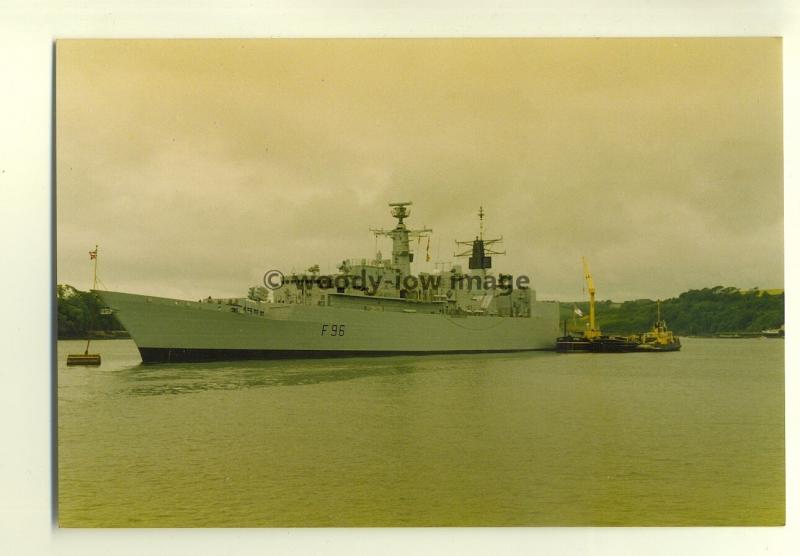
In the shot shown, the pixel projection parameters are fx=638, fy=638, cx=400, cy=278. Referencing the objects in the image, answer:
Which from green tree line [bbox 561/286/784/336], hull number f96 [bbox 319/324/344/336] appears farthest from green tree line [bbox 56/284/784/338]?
hull number f96 [bbox 319/324/344/336]

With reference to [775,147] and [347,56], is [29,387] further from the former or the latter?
[775,147]

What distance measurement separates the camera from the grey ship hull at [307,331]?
3432mm

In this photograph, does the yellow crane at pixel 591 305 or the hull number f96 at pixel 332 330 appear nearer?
the yellow crane at pixel 591 305

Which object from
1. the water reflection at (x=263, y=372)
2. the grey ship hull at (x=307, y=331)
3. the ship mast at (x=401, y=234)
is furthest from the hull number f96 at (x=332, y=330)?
the ship mast at (x=401, y=234)

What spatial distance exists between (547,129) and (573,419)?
4.53 ft

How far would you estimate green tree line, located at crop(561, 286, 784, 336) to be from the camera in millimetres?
2891

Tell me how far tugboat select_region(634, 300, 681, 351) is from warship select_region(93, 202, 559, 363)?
0.46 meters

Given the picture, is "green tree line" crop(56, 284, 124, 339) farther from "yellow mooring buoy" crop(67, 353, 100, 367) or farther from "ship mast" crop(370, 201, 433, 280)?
"ship mast" crop(370, 201, 433, 280)

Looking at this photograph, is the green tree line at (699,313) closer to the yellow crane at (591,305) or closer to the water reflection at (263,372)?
the yellow crane at (591,305)

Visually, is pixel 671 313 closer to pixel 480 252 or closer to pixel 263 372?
pixel 480 252

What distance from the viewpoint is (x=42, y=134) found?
290 centimetres

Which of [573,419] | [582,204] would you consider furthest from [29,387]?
[582,204]

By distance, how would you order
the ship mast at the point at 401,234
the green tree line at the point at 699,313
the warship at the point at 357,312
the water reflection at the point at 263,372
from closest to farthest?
the green tree line at the point at 699,313 → the ship mast at the point at 401,234 → the warship at the point at 357,312 → the water reflection at the point at 263,372

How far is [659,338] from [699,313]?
0.72 ft
